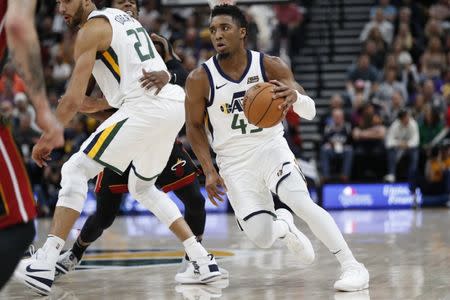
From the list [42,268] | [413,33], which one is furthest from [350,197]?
[42,268]

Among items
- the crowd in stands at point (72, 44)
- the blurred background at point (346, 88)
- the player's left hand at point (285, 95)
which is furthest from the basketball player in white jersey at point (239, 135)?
the crowd in stands at point (72, 44)

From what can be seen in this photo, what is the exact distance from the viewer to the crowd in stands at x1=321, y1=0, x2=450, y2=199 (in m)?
15.5

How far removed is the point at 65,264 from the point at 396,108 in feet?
34.1

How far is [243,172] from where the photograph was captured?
6.53 m

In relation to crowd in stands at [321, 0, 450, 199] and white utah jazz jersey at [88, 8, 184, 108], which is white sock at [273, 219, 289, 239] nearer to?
white utah jazz jersey at [88, 8, 184, 108]

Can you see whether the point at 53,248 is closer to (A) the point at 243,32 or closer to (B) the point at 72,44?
(A) the point at 243,32

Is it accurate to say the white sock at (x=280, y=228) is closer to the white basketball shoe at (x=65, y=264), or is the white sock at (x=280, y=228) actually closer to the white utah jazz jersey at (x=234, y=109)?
the white utah jazz jersey at (x=234, y=109)

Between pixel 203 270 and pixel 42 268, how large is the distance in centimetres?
113

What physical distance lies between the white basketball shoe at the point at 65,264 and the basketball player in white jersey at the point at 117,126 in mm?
676

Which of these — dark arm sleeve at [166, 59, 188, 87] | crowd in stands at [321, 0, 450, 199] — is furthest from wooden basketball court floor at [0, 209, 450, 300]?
crowd in stands at [321, 0, 450, 199]

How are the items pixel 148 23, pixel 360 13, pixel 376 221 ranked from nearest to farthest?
pixel 376 221 → pixel 148 23 → pixel 360 13

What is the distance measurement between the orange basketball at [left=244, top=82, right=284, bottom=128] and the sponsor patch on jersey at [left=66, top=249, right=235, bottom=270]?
2.22m

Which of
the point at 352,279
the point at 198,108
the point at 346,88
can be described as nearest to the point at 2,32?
the point at 198,108

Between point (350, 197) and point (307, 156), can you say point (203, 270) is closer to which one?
point (350, 197)
